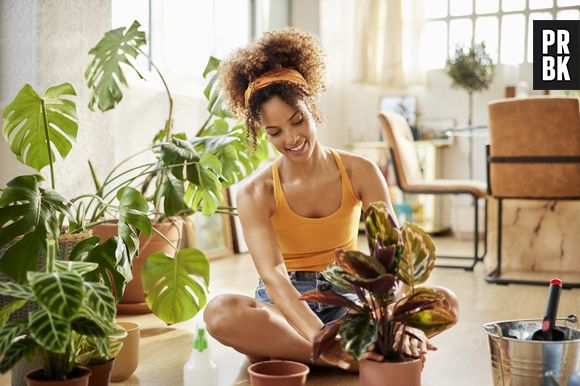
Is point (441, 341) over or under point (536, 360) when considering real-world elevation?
under

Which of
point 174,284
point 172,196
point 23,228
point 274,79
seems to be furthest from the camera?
point 172,196

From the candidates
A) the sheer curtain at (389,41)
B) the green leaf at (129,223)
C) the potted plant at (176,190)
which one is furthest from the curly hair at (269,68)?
the sheer curtain at (389,41)

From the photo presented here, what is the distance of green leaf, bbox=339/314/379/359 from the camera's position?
1240mm

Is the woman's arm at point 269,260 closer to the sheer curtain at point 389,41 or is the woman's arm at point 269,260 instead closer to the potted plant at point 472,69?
the potted plant at point 472,69

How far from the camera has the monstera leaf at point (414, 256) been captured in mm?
1280

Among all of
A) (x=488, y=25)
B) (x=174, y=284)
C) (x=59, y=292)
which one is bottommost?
(x=174, y=284)

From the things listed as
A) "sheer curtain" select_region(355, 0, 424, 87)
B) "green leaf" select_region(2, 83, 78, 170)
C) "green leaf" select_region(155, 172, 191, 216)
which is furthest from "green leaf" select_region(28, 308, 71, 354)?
"sheer curtain" select_region(355, 0, 424, 87)

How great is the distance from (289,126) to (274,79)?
144 millimetres

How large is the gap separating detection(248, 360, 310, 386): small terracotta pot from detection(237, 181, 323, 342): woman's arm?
9.7 inches

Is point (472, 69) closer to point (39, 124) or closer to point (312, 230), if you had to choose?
point (312, 230)

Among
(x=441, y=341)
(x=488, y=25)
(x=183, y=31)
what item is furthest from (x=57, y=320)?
(x=488, y=25)

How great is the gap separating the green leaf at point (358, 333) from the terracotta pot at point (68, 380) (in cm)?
61

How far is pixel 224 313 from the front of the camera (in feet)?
6.75

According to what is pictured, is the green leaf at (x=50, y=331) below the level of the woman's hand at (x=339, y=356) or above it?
above
